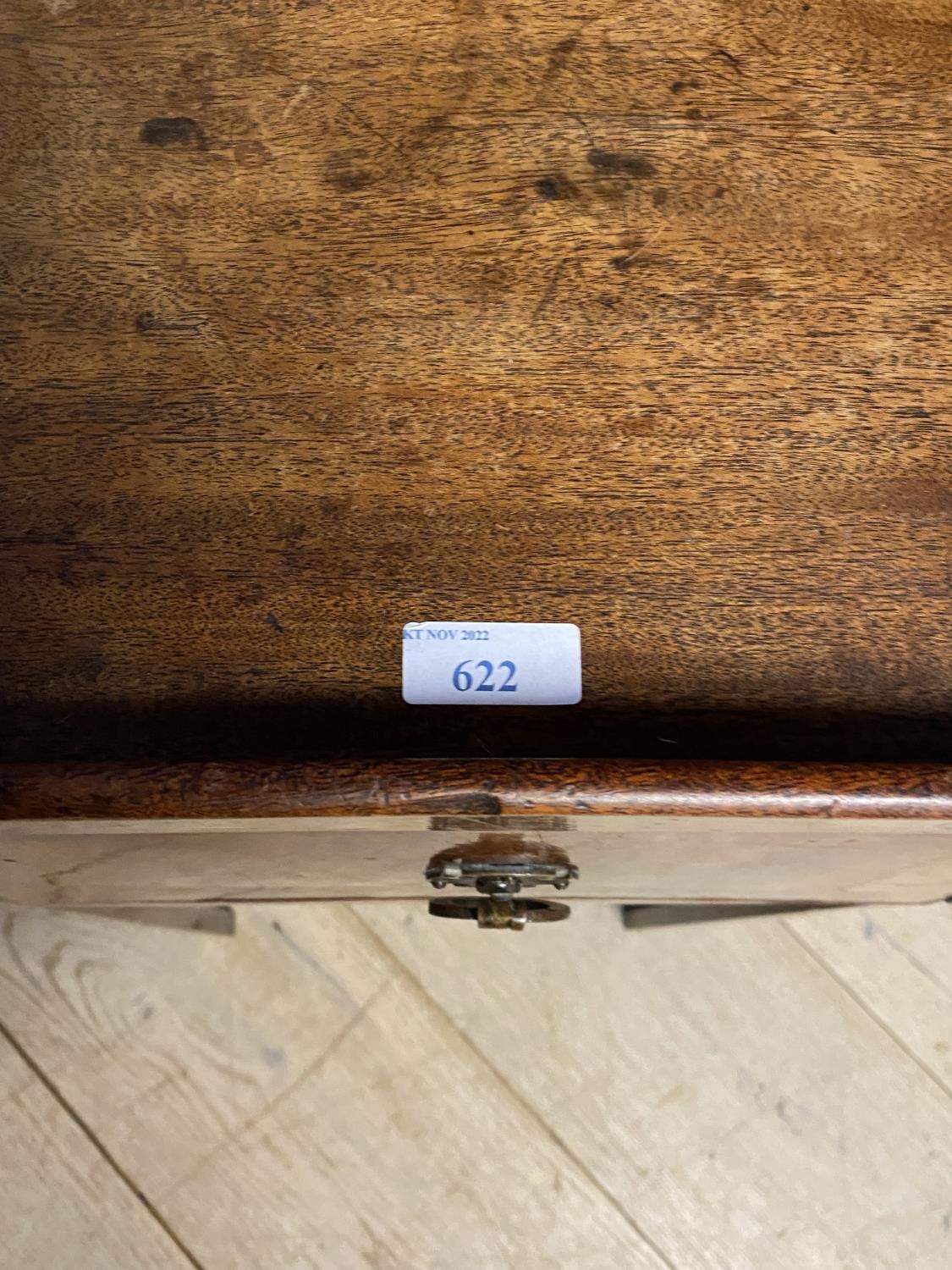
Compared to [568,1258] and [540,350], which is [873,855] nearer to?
[540,350]

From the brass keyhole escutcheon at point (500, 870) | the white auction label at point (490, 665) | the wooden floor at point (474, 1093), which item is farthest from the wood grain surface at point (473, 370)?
the wooden floor at point (474, 1093)

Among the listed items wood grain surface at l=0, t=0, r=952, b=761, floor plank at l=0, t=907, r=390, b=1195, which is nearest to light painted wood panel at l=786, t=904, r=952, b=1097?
floor plank at l=0, t=907, r=390, b=1195

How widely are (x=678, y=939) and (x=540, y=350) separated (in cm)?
64

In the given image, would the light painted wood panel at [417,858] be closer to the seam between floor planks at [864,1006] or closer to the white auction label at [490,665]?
the white auction label at [490,665]

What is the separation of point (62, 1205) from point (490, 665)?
2.35ft

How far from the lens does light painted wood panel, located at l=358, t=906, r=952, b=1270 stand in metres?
0.89

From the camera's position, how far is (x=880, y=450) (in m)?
0.48

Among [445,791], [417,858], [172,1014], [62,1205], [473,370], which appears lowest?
[62,1205]

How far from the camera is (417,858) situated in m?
0.56

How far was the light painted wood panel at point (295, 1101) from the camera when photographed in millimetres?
879

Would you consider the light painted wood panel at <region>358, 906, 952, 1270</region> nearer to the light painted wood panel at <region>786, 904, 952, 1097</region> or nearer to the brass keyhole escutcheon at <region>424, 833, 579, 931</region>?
the light painted wood panel at <region>786, 904, 952, 1097</region>

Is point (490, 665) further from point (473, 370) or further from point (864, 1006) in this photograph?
point (864, 1006)

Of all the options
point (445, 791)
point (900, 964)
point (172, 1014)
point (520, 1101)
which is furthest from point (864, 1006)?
point (445, 791)

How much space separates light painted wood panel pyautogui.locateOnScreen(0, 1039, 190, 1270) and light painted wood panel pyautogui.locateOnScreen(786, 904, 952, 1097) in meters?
0.61
